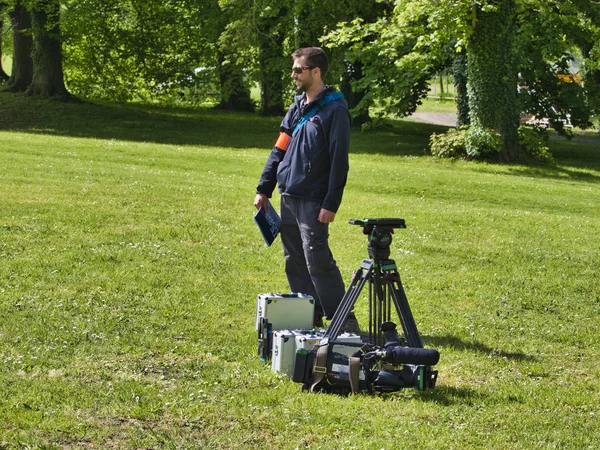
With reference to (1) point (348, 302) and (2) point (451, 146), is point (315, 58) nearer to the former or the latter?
(1) point (348, 302)

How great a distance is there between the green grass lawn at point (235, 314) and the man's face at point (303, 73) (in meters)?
2.06

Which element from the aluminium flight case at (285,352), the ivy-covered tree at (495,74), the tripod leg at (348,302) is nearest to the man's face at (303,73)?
the tripod leg at (348,302)

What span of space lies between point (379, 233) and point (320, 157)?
111cm

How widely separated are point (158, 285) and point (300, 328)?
2.57 metres

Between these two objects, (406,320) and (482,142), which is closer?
(406,320)

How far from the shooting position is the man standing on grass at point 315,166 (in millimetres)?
6781

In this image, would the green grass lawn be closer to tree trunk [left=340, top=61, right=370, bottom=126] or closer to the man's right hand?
the man's right hand

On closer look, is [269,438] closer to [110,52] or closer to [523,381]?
[523,381]

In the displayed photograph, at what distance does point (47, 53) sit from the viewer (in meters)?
34.1

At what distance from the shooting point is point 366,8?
30016 mm

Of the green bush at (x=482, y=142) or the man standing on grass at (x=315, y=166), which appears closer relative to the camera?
the man standing on grass at (x=315, y=166)

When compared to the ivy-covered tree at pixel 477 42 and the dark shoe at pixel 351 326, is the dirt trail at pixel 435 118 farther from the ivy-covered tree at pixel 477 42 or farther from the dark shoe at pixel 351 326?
the dark shoe at pixel 351 326

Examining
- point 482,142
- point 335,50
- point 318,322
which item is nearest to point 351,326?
point 318,322

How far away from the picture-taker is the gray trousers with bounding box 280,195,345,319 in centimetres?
702
